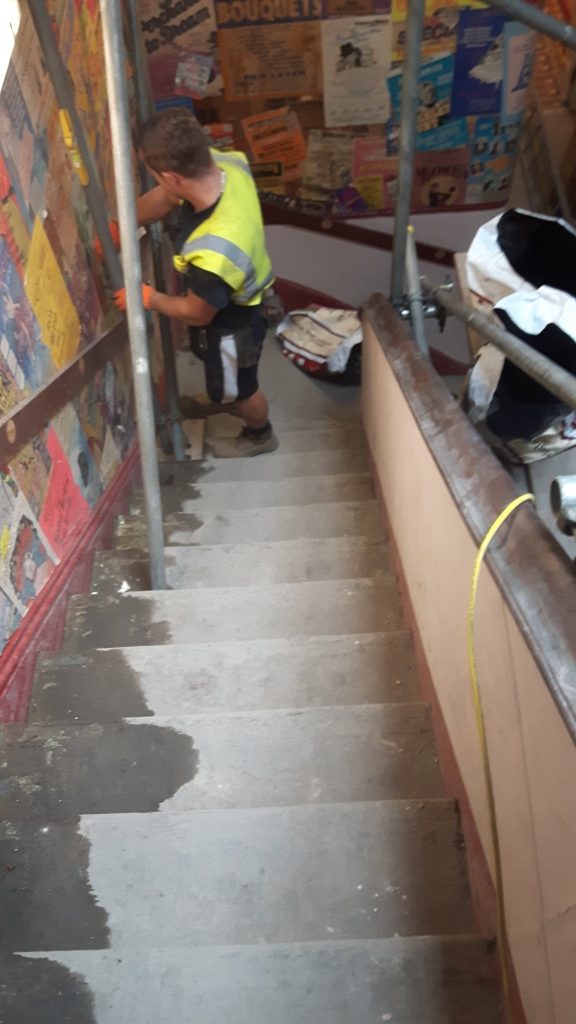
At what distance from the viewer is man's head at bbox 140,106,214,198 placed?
1913mm

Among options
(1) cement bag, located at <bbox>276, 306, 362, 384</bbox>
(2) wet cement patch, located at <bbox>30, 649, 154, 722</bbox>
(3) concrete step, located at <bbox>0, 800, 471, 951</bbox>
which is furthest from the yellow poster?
(1) cement bag, located at <bbox>276, 306, 362, 384</bbox>

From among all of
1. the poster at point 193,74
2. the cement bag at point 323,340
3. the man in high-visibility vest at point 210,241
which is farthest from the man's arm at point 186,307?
the poster at point 193,74

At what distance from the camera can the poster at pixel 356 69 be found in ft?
10.8

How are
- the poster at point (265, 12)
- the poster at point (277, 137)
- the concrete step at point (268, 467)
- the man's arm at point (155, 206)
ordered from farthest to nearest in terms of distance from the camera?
the poster at point (277, 137) < the poster at point (265, 12) < the concrete step at point (268, 467) < the man's arm at point (155, 206)

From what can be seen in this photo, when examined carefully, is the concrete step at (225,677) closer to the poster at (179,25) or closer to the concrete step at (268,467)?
the concrete step at (268,467)

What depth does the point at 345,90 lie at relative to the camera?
3469 millimetres

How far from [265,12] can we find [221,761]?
10.8 ft

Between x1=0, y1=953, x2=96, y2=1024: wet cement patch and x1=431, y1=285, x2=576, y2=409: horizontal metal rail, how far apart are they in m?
1.09

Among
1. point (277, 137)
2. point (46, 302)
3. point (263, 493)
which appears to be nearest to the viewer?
point (46, 302)

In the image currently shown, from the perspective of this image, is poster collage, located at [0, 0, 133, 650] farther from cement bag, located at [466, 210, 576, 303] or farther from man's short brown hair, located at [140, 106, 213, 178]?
cement bag, located at [466, 210, 576, 303]

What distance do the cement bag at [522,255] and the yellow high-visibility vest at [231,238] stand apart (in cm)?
70

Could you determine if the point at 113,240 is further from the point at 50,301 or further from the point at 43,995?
the point at 43,995

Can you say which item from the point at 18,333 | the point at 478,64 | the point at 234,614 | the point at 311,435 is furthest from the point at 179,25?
the point at 234,614

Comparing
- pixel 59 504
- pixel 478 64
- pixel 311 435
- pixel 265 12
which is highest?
pixel 265 12
